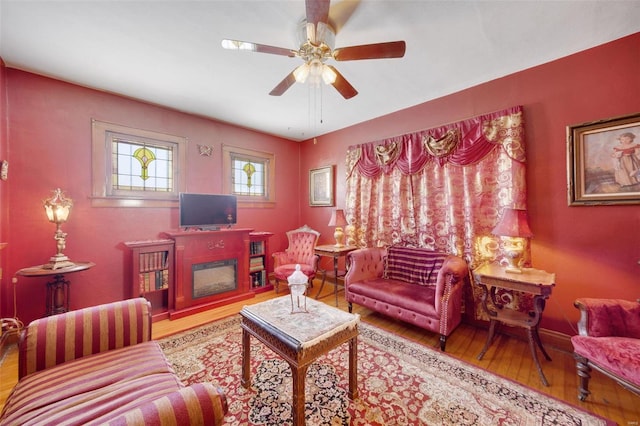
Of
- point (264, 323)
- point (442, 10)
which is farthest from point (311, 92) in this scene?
point (264, 323)

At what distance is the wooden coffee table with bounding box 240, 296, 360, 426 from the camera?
57.5 inches

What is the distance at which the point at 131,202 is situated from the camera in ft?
10.6

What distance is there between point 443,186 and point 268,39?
101 inches

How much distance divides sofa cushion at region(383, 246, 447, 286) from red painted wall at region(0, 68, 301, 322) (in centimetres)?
320

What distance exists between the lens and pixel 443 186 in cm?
313

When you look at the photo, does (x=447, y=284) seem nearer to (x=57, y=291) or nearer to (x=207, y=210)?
(x=207, y=210)

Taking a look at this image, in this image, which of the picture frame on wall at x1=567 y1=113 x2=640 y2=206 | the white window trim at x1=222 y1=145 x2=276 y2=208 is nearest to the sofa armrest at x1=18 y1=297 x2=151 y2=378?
the white window trim at x1=222 y1=145 x2=276 y2=208

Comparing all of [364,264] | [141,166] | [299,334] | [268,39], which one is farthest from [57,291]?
[364,264]

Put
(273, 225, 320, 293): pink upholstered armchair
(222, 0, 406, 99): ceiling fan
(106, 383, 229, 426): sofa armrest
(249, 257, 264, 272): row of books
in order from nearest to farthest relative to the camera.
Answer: (106, 383, 229, 426): sofa armrest
(222, 0, 406, 99): ceiling fan
(273, 225, 320, 293): pink upholstered armchair
(249, 257, 264, 272): row of books

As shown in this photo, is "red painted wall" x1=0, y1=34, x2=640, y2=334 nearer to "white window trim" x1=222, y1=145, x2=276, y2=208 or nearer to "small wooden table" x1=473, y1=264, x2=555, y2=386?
"small wooden table" x1=473, y1=264, x2=555, y2=386

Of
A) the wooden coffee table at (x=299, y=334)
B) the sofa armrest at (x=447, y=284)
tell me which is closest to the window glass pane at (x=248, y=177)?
the wooden coffee table at (x=299, y=334)

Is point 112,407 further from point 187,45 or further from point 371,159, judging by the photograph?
point 371,159

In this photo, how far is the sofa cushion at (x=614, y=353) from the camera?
148 cm

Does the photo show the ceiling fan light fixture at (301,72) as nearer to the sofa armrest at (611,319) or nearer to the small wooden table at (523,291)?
the small wooden table at (523,291)
